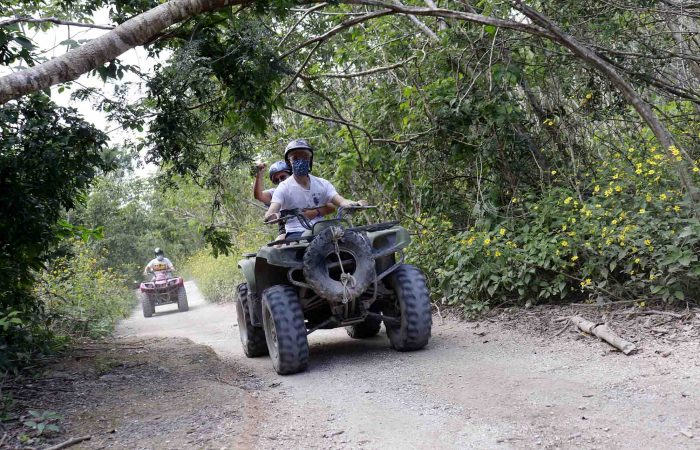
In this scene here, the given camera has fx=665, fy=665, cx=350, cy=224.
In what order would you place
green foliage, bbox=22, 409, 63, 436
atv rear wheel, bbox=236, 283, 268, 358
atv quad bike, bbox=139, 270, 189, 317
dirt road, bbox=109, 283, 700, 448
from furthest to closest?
atv quad bike, bbox=139, 270, 189, 317 → atv rear wheel, bbox=236, 283, 268, 358 → green foliage, bbox=22, 409, 63, 436 → dirt road, bbox=109, 283, 700, 448

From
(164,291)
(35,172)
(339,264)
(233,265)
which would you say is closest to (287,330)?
(339,264)

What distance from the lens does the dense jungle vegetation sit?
6207mm

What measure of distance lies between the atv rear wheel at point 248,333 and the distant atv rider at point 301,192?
1.06m

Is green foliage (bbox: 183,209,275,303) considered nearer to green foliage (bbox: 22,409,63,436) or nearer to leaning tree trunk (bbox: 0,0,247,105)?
leaning tree trunk (bbox: 0,0,247,105)

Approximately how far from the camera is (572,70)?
29.6ft

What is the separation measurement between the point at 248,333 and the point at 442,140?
375 cm

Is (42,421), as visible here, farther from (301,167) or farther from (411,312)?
(301,167)

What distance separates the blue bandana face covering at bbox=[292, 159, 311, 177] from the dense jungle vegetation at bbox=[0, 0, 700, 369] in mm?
655

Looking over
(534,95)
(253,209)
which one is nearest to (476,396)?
(534,95)

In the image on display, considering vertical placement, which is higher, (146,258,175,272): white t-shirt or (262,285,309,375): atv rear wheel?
(146,258,175,272): white t-shirt

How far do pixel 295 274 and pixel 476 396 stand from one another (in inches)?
93.4

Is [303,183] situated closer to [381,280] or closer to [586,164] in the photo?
[381,280]

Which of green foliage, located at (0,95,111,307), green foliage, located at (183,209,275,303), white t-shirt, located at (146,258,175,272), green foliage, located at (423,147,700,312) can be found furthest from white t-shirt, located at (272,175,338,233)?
white t-shirt, located at (146,258,175,272)

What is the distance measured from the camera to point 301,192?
6.97 m
